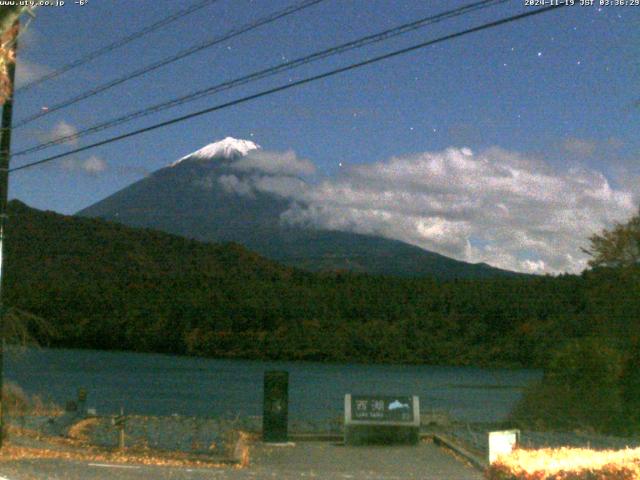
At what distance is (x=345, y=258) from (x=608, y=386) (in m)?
131

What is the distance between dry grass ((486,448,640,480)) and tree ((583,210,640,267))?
1562 cm

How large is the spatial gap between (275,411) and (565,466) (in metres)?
14.4

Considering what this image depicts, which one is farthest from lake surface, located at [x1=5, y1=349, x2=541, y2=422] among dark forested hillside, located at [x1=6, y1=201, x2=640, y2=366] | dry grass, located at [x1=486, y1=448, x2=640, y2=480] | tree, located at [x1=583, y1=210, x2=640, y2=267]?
dry grass, located at [x1=486, y1=448, x2=640, y2=480]

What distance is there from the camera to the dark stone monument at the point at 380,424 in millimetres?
22625

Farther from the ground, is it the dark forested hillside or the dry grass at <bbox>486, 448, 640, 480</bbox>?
the dark forested hillside

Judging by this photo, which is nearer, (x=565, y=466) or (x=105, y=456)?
(x=565, y=466)

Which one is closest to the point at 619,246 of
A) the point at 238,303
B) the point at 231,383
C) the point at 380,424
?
the point at 380,424

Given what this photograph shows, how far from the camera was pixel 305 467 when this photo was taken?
59.5ft

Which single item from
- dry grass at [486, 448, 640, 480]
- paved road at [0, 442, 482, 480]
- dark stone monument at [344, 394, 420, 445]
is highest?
dry grass at [486, 448, 640, 480]

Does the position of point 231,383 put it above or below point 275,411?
above

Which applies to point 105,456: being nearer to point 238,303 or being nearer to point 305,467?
point 305,467

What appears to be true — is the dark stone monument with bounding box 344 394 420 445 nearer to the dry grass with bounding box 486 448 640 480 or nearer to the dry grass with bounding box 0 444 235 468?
the dry grass with bounding box 0 444 235 468

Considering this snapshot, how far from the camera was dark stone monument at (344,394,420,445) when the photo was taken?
2262cm

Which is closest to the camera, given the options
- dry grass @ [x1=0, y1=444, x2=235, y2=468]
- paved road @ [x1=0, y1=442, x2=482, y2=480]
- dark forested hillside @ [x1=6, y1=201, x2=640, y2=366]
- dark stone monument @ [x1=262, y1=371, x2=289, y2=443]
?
paved road @ [x1=0, y1=442, x2=482, y2=480]
